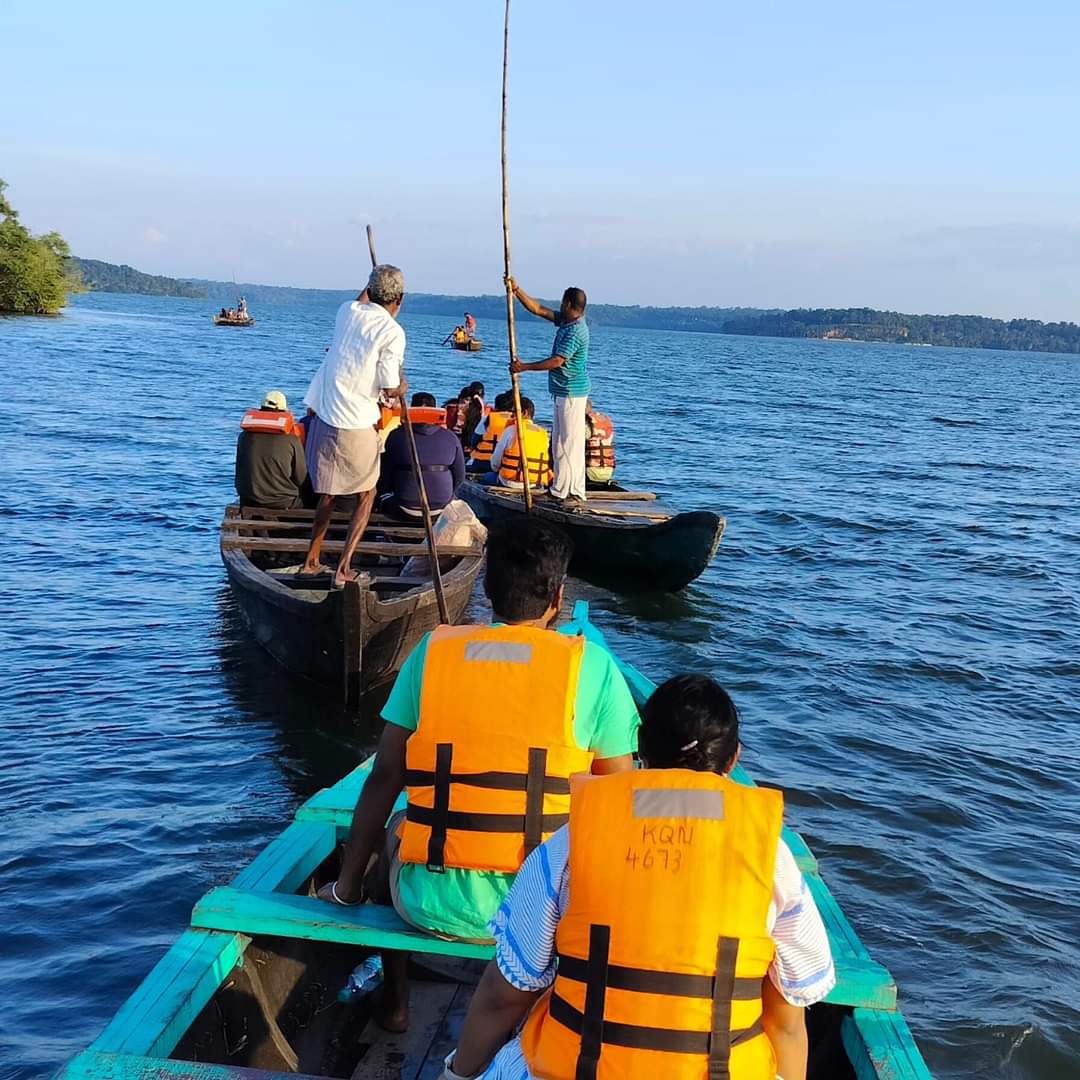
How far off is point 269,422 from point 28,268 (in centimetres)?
6136

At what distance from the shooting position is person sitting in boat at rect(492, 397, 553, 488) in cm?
1412

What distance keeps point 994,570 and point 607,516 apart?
6.93 metres

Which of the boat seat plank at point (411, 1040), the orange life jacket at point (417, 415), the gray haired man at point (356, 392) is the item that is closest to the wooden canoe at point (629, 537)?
the orange life jacket at point (417, 415)

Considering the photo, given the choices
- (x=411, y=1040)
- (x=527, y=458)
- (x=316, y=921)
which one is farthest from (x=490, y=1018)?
(x=527, y=458)

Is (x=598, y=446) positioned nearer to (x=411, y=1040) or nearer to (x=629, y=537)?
(x=629, y=537)

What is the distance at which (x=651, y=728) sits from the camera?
2635 mm

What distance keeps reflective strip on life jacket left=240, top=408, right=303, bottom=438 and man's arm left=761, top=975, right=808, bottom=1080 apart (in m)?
9.14

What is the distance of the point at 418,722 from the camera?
340 cm

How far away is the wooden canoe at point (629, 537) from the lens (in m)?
12.6

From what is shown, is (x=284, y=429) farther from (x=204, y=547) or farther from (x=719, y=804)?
(x=719, y=804)

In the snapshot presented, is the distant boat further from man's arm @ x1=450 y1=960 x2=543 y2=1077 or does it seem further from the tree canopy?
man's arm @ x1=450 y1=960 x2=543 y2=1077

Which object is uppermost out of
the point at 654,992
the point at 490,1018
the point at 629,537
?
the point at 654,992

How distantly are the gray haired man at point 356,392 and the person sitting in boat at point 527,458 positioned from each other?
5557 millimetres

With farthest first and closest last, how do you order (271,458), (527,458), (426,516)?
(527,458)
(271,458)
(426,516)
